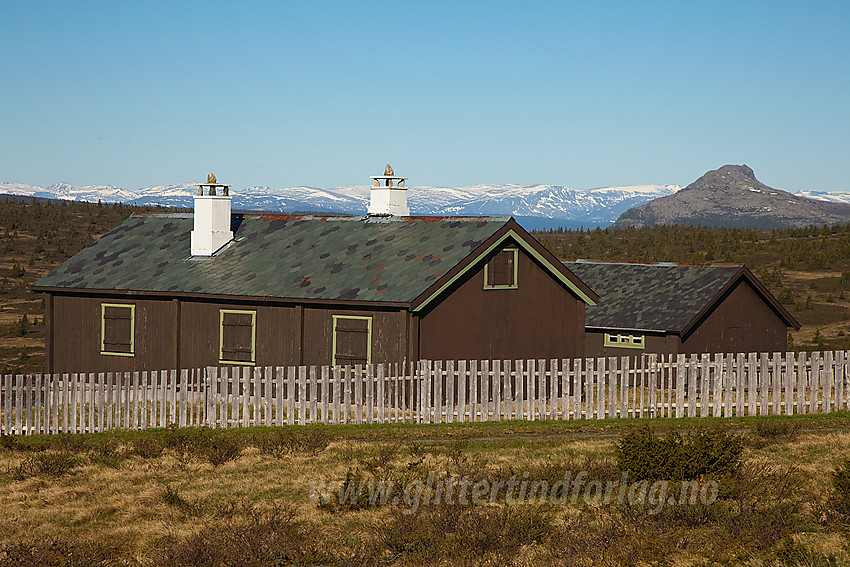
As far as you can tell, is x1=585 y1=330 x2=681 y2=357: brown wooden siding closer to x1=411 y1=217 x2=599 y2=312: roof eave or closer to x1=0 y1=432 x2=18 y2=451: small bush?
x1=411 y1=217 x2=599 y2=312: roof eave

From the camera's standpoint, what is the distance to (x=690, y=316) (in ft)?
99.9

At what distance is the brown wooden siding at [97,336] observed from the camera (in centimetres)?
2658

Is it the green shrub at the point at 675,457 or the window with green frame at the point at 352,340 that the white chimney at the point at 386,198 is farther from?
the green shrub at the point at 675,457

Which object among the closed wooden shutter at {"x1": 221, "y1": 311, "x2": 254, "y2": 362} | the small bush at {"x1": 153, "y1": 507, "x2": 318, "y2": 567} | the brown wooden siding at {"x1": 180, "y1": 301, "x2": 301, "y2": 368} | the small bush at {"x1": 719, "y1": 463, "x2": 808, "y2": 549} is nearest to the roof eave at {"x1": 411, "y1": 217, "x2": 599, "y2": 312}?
the brown wooden siding at {"x1": 180, "y1": 301, "x2": 301, "y2": 368}

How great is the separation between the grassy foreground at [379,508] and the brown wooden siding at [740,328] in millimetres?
12807

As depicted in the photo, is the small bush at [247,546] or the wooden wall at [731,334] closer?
the small bush at [247,546]

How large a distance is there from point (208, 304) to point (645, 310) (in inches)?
562

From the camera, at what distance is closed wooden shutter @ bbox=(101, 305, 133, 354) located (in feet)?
88.9

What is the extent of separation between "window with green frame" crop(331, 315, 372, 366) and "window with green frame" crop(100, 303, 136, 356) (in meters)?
6.41

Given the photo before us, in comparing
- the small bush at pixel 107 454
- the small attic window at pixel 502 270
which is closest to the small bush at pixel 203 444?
the small bush at pixel 107 454

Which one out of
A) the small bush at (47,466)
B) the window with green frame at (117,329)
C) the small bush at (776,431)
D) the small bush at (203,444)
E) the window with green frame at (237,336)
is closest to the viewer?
the small bush at (47,466)

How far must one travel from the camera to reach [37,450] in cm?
1752

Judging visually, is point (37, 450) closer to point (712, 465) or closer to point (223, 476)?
point (223, 476)

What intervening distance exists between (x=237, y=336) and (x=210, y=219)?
4308 mm
